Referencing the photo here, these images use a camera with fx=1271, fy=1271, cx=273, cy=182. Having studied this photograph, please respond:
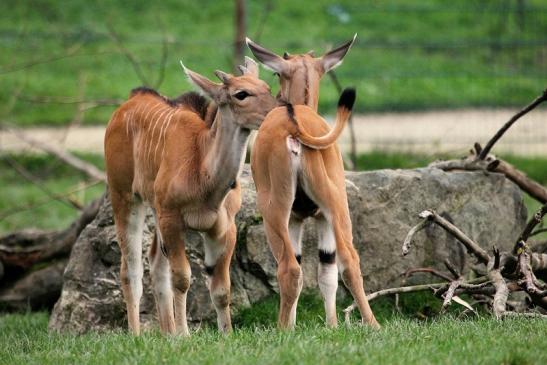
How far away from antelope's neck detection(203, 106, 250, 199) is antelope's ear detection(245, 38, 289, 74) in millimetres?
719

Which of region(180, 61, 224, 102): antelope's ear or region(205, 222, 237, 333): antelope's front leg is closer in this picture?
region(180, 61, 224, 102): antelope's ear

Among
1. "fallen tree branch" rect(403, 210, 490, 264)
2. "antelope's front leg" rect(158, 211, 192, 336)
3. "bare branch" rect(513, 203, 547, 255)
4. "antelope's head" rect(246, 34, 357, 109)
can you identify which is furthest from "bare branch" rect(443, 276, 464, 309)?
"antelope's front leg" rect(158, 211, 192, 336)

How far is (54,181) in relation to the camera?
18.5 meters

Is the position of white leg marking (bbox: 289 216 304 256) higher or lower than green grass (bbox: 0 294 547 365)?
higher

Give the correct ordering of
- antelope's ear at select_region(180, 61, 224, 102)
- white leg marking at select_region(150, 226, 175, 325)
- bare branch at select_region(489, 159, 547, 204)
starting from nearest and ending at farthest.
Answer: antelope's ear at select_region(180, 61, 224, 102) → white leg marking at select_region(150, 226, 175, 325) → bare branch at select_region(489, 159, 547, 204)

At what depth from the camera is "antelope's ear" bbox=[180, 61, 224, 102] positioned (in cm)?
824

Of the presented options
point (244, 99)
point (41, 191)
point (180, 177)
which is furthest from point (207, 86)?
point (41, 191)

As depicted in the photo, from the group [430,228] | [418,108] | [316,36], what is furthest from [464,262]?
[316,36]

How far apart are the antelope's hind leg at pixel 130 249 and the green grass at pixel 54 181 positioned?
6.49 meters

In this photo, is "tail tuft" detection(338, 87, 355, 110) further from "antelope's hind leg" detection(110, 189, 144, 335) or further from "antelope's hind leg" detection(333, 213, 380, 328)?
"antelope's hind leg" detection(110, 189, 144, 335)

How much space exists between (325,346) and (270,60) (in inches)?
105

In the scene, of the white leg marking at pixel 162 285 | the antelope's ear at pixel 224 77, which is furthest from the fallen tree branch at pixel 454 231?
the white leg marking at pixel 162 285

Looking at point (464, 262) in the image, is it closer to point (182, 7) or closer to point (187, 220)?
point (187, 220)

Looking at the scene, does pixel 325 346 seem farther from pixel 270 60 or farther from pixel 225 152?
pixel 270 60
